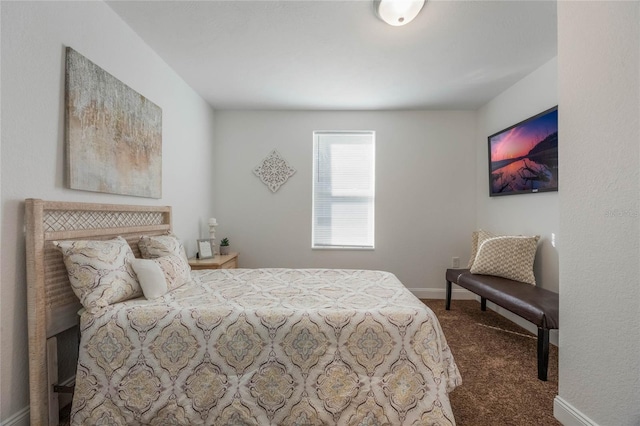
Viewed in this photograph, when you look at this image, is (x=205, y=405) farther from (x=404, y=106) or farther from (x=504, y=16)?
(x=404, y=106)

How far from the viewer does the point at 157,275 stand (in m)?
1.80

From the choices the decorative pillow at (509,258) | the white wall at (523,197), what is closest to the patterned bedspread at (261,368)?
the decorative pillow at (509,258)

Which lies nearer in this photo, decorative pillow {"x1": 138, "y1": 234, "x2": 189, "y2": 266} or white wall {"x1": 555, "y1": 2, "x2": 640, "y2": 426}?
white wall {"x1": 555, "y1": 2, "x2": 640, "y2": 426}

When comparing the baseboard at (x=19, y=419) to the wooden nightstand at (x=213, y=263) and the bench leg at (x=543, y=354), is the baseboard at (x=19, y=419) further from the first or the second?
the bench leg at (x=543, y=354)

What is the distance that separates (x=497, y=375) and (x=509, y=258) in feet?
3.79

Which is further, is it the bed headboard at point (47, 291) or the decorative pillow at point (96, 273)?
the decorative pillow at point (96, 273)

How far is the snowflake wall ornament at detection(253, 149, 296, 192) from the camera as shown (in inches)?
154

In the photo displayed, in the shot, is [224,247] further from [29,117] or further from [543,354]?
[543,354]

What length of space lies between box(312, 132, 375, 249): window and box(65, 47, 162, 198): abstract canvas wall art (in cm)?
207

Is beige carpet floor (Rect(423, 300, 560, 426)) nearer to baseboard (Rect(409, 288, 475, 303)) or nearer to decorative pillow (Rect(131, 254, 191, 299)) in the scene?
baseboard (Rect(409, 288, 475, 303))

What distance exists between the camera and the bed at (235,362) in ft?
4.74

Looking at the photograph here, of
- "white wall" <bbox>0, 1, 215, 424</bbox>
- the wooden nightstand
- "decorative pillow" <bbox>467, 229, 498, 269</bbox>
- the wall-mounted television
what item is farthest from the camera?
"decorative pillow" <bbox>467, 229, 498, 269</bbox>

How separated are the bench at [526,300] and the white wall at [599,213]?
1.50 ft

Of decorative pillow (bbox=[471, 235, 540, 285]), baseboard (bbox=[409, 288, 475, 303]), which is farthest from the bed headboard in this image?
baseboard (bbox=[409, 288, 475, 303])
